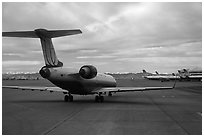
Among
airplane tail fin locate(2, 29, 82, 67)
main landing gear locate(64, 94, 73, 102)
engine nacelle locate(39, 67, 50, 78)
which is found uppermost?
airplane tail fin locate(2, 29, 82, 67)

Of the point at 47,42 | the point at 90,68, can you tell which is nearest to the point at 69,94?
the point at 90,68

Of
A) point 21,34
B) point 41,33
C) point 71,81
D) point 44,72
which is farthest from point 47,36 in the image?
point 71,81

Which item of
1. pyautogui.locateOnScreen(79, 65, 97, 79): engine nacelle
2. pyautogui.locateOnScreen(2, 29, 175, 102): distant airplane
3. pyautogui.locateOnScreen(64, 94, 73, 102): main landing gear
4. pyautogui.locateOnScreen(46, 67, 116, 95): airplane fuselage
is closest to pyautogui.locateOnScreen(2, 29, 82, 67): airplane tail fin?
pyautogui.locateOnScreen(2, 29, 175, 102): distant airplane

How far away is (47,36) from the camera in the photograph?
67.9ft

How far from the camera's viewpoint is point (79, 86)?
22875 mm

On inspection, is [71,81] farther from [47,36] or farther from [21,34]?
[21,34]

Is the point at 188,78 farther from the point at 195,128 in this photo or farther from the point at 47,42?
the point at 195,128

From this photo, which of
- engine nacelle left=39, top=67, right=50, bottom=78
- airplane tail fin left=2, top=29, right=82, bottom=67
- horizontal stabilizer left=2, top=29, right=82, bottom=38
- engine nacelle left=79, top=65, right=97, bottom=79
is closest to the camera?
horizontal stabilizer left=2, top=29, right=82, bottom=38

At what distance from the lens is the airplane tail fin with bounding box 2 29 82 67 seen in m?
19.1

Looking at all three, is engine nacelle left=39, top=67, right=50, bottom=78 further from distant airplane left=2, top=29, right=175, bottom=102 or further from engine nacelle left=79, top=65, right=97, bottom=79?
engine nacelle left=79, top=65, right=97, bottom=79

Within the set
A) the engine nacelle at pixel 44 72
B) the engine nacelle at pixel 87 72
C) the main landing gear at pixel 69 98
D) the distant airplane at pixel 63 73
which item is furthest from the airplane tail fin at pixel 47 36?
the main landing gear at pixel 69 98

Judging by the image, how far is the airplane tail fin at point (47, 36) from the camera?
62.6ft

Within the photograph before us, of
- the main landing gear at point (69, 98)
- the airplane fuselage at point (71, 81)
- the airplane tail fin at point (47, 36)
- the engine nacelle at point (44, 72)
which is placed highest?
the airplane tail fin at point (47, 36)

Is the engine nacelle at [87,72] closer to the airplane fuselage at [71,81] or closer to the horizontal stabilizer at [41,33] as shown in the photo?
the airplane fuselage at [71,81]
